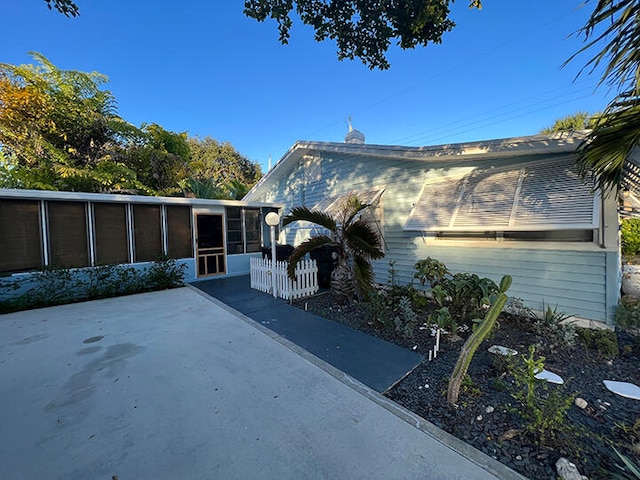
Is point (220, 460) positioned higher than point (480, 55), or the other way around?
point (480, 55)

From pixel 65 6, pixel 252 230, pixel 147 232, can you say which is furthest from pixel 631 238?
pixel 147 232

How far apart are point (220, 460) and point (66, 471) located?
1167 millimetres

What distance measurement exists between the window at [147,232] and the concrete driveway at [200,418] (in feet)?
14.1

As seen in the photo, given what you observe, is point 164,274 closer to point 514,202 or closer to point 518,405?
point 518,405

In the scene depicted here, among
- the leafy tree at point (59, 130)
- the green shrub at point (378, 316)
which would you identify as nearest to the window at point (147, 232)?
the green shrub at point (378, 316)

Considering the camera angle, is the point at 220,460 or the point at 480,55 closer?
the point at 220,460

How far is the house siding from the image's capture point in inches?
183

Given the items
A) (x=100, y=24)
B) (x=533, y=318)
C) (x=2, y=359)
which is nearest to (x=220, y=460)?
(x=2, y=359)

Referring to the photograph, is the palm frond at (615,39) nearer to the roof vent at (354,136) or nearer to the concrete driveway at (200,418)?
the concrete driveway at (200,418)

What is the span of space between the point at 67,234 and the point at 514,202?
437 inches

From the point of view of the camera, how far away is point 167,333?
484 cm

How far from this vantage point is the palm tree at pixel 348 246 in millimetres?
5852

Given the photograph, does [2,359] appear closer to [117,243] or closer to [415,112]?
[117,243]

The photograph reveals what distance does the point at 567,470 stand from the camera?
Answer: 1.97 metres
